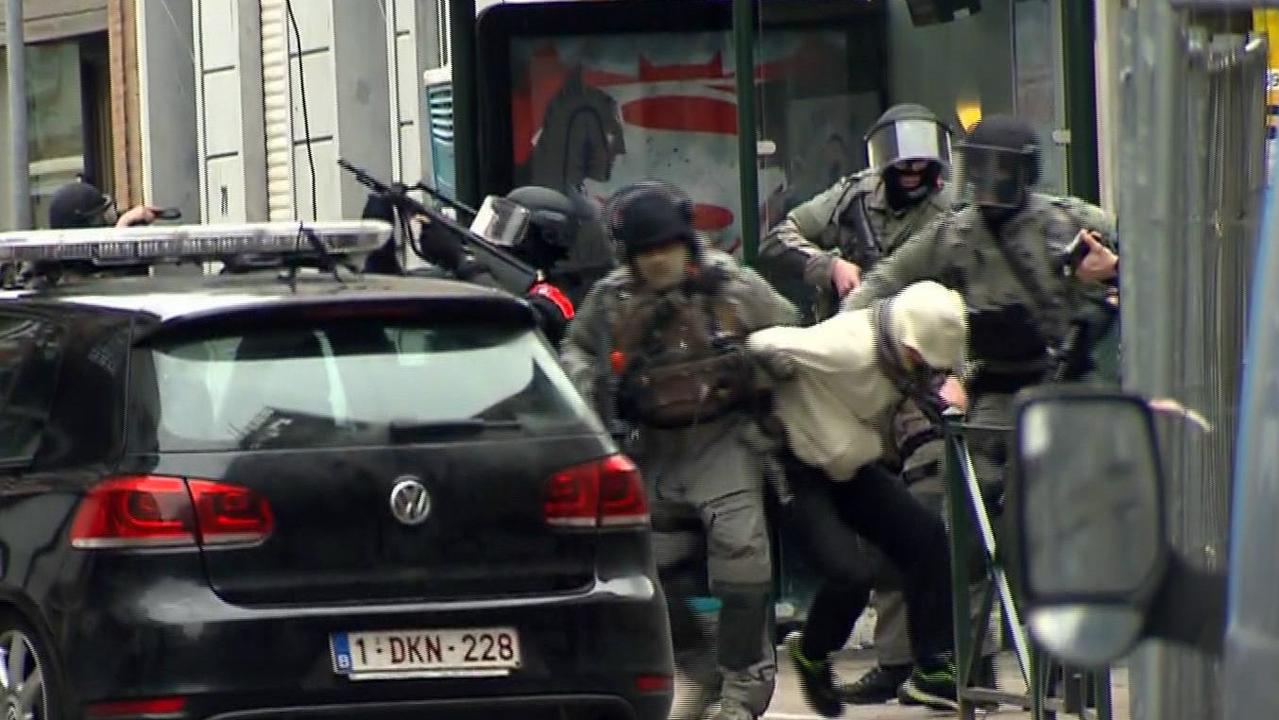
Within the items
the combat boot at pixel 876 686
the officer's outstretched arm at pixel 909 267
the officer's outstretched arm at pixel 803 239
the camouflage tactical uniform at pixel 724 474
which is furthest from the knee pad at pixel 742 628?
the officer's outstretched arm at pixel 803 239

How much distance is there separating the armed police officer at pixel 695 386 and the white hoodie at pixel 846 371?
0.36 feet

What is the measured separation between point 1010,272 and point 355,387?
2434mm

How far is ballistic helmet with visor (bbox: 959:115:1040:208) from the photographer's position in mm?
9469

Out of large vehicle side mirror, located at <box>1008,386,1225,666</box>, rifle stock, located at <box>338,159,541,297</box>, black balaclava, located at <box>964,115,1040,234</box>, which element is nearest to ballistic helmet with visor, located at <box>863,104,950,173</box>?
black balaclava, located at <box>964,115,1040,234</box>

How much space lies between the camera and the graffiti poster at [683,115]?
13.3m

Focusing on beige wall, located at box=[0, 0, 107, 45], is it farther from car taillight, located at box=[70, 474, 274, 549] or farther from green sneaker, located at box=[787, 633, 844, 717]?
car taillight, located at box=[70, 474, 274, 549]

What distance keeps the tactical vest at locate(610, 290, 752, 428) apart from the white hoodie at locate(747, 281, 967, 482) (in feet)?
0.32

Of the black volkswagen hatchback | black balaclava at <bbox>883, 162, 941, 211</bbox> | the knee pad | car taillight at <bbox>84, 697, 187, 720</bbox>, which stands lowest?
the knee pad

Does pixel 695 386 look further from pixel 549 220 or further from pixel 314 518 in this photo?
pixel 549 220

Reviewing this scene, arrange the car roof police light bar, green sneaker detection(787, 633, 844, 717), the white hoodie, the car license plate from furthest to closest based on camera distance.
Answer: green sneaker detection(787, 633, 844, 717) → the white hoodie → the car roof police light bar → the car license plate

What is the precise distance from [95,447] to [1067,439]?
15.8 ft

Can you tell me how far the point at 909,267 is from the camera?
31.3 feet

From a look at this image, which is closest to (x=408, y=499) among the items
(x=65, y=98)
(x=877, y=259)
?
(x=877, y=259)

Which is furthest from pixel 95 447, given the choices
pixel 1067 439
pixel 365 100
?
pixel 365 100
